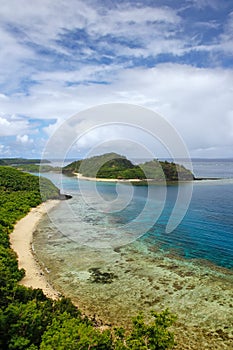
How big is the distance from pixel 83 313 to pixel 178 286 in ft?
25.7

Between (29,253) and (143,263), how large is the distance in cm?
1156

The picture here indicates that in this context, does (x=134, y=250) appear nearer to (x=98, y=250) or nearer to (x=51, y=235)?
(x=98, y=250)

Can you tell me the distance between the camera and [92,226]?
40406 mm

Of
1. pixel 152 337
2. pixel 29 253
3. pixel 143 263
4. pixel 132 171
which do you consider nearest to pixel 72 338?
pixel 152 337

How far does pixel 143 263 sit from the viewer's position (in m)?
25.4

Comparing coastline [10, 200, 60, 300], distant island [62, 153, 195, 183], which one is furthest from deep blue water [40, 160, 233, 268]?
distant island [62, 153, 195, 183]

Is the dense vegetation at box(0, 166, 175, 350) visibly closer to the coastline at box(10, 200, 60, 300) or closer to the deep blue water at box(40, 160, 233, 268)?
the coastline at box(10, 200, 60, 300)

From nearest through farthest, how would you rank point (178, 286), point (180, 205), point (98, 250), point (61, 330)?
point (61, 330) < point (178, 286) < point (98, 250) < point (180, 205)

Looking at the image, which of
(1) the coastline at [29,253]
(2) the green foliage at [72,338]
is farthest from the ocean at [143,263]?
(2) the green foliage at [72,338]

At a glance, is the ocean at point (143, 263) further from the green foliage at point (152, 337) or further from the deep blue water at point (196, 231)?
the green foliage at point (152, 337)

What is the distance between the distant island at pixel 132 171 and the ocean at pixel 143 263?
198 ft

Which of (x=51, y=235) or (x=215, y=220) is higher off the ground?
(x=215, y=220)

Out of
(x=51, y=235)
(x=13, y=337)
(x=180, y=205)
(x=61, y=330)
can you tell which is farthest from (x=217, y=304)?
(x=180, y=205)

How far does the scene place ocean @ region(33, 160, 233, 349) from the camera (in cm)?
1792
